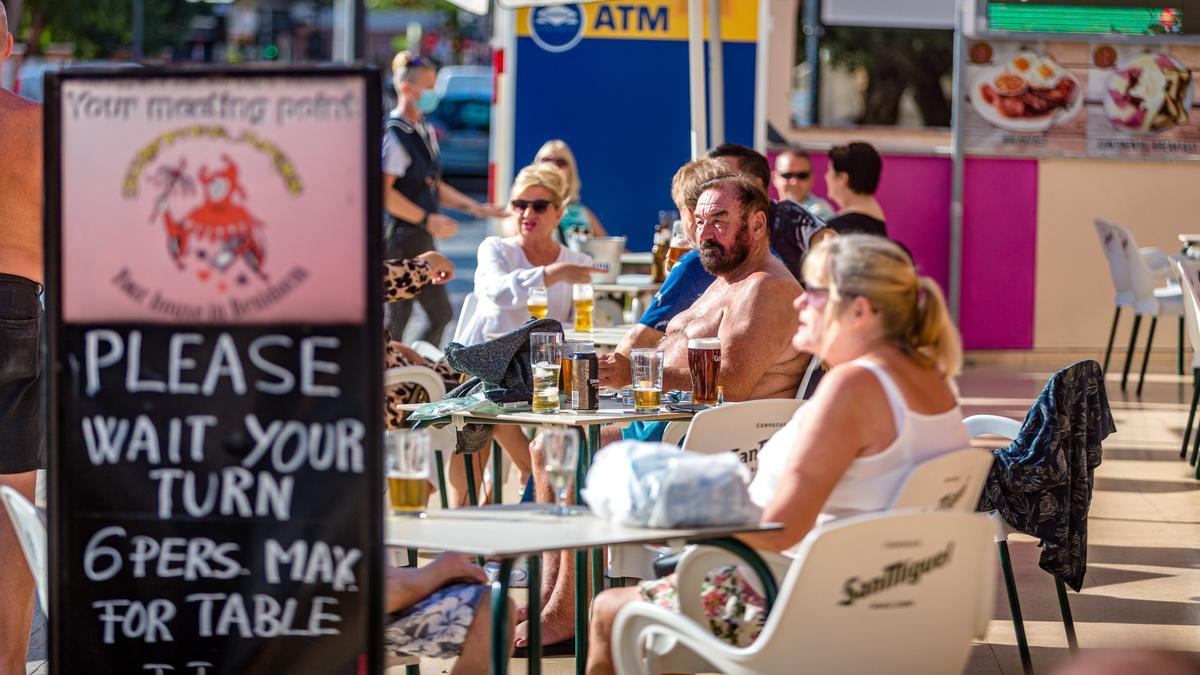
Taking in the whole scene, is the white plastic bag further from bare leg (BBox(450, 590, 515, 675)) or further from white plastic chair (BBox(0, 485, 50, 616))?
white plastic chair (BBox(0, 485, 50, 616))

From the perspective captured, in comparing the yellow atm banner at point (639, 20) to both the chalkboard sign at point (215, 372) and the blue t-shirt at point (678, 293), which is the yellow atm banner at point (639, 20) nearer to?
the blue t-shirt at point (678, 293)

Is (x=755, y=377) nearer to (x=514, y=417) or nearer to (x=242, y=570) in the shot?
(x=514, y=417)

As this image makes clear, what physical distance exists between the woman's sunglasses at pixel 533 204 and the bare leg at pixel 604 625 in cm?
324

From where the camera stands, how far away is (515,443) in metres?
5.98

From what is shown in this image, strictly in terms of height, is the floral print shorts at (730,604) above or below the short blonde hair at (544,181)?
below

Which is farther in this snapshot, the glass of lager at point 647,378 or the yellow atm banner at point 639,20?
the yellow atm banner at point 639,20

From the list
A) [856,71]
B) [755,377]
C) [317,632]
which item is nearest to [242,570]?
[317,632]

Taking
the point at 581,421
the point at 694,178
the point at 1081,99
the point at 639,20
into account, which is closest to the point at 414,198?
the point at 639,20

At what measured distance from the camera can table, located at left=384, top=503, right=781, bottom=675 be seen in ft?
9.66

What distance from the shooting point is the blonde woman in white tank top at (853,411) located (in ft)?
10.3

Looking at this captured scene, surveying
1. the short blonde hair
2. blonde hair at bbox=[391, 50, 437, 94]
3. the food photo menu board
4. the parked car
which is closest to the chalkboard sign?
the short blonde hair

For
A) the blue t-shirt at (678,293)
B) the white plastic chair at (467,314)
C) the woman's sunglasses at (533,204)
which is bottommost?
the white plastic chair at (467,314)

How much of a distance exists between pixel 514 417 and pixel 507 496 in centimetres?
256

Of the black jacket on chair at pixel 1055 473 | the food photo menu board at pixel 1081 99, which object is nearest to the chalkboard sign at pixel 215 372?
the black jacket on chair at pixel 1055 473
